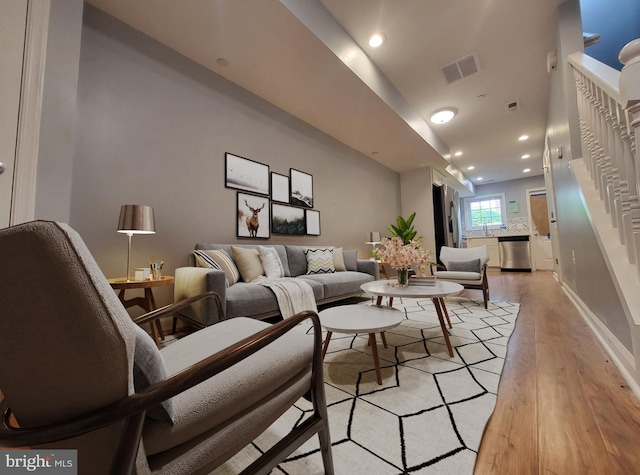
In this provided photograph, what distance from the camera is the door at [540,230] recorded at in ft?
21.2

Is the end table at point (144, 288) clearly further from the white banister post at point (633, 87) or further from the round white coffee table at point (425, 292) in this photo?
the white banister post at point (633, 87)

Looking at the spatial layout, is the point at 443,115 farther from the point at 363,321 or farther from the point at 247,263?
the point at 363,321

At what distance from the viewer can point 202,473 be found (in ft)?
1.89

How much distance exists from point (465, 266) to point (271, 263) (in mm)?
2513

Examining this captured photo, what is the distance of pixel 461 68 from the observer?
124 inches

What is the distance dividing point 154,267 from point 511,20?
408 cm

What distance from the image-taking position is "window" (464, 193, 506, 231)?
8499 mm

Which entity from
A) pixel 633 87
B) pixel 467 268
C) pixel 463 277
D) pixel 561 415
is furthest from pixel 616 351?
pixel 467 268

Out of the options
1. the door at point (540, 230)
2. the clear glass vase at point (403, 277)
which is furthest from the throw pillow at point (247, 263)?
the door at point (540, 230)

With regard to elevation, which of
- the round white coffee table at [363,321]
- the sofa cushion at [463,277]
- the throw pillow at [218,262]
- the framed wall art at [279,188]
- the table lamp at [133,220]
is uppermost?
the framed wall art at [279,188]

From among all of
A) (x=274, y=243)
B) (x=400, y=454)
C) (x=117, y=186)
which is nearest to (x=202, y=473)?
(x=400, y=454)

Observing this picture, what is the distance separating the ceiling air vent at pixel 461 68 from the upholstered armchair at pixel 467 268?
2253 mm

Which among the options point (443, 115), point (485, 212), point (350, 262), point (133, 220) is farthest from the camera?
point (485, 212)

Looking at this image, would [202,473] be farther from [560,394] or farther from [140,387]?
[560,394]
